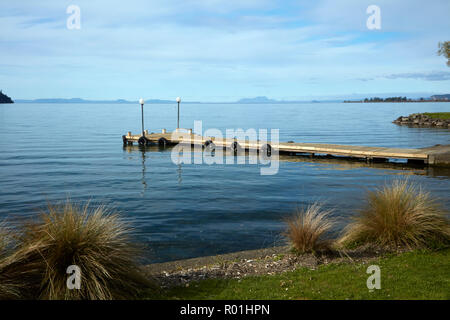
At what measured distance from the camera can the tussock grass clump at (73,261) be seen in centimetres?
583

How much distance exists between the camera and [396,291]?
Answer: 20.4ft

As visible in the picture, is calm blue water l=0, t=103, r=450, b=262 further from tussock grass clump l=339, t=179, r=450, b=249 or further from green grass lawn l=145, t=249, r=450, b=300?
green grass lawn l=145, t=249, r=450, b=300

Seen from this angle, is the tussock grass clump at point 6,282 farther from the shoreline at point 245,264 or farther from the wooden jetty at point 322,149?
the wooden jetty at point 322,149

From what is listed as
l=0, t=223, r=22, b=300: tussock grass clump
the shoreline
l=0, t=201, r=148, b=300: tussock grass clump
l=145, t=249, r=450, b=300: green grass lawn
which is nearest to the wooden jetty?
the shoreline

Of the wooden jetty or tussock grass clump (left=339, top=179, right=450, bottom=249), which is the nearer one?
tussock grass clump (left=339, top=179, right=450, bottom=249)

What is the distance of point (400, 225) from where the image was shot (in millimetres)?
8742

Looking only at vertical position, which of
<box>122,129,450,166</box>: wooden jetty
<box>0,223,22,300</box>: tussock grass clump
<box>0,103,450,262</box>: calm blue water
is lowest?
<box>0,103,450,262</box>: calm blue water

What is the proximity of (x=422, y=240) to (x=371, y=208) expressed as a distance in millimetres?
1215

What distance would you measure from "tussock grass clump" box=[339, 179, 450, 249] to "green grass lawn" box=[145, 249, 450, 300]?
0.92 meters

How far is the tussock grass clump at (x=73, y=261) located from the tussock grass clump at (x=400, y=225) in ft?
16.4

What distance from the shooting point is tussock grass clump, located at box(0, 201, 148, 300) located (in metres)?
5.83

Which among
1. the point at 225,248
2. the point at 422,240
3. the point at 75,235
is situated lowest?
the point at 225,248

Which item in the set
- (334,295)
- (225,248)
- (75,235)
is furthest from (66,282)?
(225,248)

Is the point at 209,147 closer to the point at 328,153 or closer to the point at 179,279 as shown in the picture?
the point at 328,153
